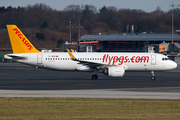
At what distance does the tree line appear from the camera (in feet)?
410

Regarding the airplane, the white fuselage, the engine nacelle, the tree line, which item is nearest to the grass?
the engine nacelle

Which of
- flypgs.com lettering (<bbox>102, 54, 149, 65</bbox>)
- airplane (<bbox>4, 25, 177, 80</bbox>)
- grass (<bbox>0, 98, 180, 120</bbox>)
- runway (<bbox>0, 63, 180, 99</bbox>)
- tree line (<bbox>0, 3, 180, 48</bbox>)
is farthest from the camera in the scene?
tree line (<bbox>0, 3, 180, 48</bbox>)

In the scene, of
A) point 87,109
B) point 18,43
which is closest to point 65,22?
point 18,43

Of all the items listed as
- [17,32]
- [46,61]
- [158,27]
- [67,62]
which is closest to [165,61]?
[67,62]

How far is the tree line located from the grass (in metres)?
102

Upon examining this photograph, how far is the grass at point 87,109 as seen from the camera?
14827mm

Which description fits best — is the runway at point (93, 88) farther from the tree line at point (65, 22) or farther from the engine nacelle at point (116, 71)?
the tree line at point (65, 22)

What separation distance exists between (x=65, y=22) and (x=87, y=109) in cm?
13360

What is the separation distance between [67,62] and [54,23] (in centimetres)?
10487

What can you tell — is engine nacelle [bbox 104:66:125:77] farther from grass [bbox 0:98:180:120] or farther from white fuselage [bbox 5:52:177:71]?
grass [bbox 0:98:180:120]

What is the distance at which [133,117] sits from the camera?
14.6m

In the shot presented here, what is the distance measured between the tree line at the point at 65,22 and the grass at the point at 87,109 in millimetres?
101533

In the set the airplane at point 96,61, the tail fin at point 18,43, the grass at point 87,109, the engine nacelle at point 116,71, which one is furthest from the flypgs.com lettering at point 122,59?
the grass at point 87,109

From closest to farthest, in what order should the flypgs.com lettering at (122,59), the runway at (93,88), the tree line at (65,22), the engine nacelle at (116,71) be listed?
the runway at (93,88)
the engine nacelle at (116,71)
the flypgs.com lettering at (122,59)
the tree line at (65,22)
